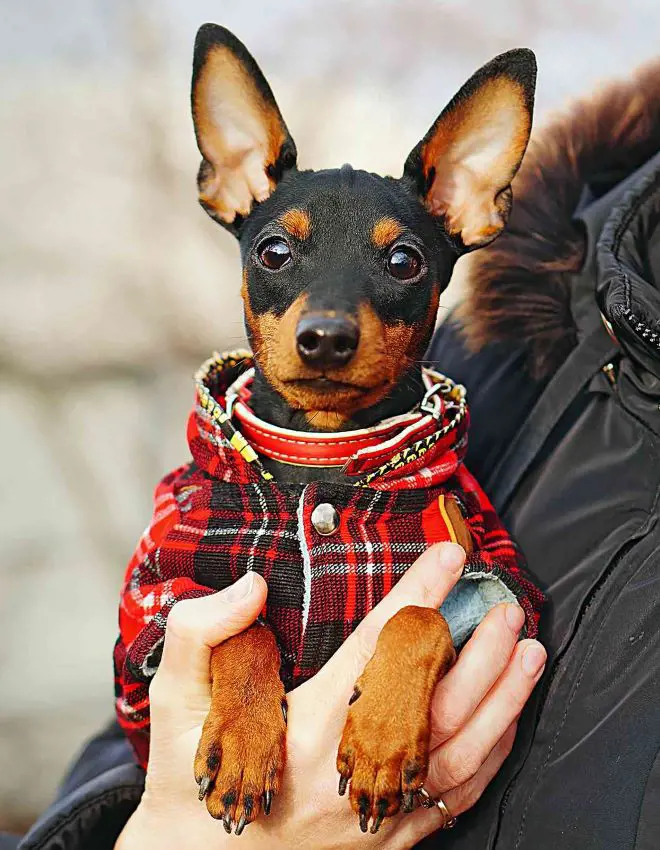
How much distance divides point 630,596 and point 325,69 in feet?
9.37

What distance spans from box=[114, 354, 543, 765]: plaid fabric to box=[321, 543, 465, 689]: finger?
8 cm

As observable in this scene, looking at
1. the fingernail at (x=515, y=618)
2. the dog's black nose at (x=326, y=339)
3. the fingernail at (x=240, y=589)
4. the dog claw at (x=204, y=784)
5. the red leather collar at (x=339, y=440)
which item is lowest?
the dog claw at (x=204, y=784)

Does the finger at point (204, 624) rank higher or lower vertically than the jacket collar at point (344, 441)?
lower

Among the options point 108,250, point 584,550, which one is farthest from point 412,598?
point 108,250

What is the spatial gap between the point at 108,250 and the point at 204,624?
2689 millimetres

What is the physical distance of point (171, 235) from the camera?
12.1ft

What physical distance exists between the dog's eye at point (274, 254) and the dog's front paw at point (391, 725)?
2.45 ft

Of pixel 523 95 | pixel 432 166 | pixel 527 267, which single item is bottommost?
pixel 527 267

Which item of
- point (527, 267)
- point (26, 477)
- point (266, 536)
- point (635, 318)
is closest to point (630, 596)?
point (635, 318)

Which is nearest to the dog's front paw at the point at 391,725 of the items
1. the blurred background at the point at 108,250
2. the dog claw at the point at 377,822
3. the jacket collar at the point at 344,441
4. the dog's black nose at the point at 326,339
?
the dog claw at the point at 377,822

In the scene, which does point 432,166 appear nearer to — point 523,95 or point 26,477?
point 523,95

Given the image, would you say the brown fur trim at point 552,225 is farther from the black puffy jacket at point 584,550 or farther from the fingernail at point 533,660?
the fingernail at point 533,660

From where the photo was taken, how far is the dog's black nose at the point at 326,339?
137 centimetres

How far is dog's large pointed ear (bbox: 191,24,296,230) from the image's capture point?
163cm
